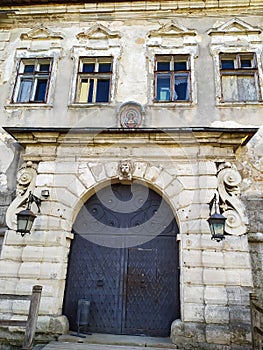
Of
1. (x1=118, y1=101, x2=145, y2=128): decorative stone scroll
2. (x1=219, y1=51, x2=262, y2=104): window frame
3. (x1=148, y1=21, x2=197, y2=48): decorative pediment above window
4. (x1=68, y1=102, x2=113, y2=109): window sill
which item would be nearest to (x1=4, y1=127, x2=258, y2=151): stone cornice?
(x1=118, y1=101, x2=145, y2=128): decorative stone scroll

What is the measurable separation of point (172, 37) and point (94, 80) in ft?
7.29

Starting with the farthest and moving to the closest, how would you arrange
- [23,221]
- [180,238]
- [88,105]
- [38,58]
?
[38,58] < [88,105] < [180,238] < [23,221]

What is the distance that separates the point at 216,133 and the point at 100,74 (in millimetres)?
3223

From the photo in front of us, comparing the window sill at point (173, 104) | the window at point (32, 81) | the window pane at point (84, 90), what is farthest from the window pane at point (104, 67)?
the window sill at point (173, 104)

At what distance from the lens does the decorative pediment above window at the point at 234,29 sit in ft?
25.0

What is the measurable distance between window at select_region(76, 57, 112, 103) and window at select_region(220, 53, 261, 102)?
8.95 ft

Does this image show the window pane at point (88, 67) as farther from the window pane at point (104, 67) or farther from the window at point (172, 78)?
the window at point (172, 78)

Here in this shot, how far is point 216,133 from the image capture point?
20.6ft

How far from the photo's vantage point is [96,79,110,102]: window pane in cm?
744

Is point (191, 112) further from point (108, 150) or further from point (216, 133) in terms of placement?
point (108, 150)

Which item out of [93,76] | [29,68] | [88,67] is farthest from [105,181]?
[29,68]

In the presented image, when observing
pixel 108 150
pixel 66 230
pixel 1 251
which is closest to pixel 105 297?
pixel 66 230

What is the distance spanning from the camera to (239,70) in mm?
7340

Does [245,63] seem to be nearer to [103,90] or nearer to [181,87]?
[181,87]
